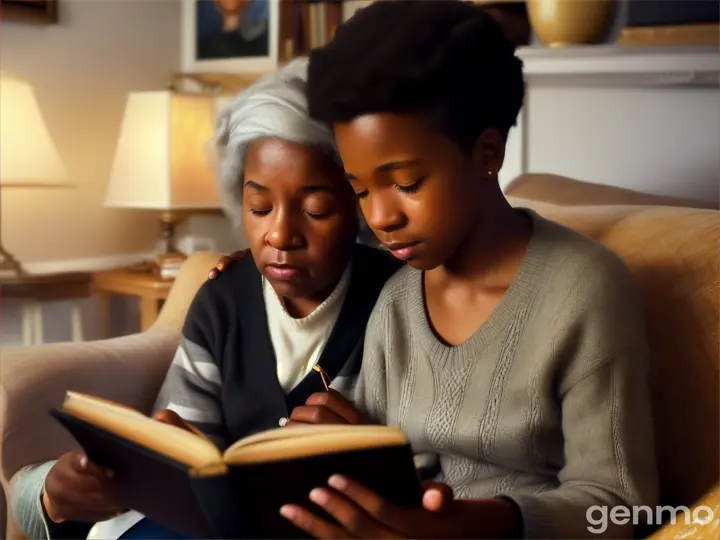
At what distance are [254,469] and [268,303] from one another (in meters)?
0.47

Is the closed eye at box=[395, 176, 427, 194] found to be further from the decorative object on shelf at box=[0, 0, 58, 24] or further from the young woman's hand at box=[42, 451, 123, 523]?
Result: the decorative object on shelf at box=[0, 0, 58, 24]

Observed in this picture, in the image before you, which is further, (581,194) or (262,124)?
(581,194)

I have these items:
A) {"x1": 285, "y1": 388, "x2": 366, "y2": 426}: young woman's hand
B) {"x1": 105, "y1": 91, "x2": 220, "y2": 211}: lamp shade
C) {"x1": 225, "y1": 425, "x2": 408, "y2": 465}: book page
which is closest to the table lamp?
{"x1": 105, "y1": 91, "x2": 220, "y2": 211}: lamp shade

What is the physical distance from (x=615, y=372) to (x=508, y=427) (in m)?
0.12

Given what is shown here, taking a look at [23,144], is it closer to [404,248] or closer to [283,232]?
[283,232]

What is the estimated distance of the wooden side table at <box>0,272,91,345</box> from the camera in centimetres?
224

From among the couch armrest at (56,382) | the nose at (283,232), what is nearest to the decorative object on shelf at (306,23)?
the couch armrest at (56,382)

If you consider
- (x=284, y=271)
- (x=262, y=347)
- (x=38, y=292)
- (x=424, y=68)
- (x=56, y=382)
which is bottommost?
(x=38, y=292)

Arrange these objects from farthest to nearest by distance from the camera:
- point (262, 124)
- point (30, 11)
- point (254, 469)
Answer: point (30, 11), point (262, 124), point (254, 469)

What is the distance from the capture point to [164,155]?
228 centimetres

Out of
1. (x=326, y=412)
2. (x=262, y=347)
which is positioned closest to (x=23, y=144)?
(x=262, y=347)

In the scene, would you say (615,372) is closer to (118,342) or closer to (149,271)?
(118,342)

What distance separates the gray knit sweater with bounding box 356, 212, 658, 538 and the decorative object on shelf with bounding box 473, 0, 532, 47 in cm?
110

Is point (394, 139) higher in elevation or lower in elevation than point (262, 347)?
higher
